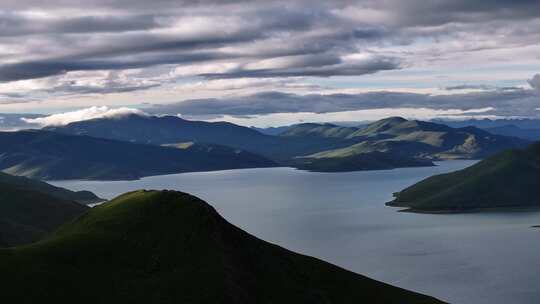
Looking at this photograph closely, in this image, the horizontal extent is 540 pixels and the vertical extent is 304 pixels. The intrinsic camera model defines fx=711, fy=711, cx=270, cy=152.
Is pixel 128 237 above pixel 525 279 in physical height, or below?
above

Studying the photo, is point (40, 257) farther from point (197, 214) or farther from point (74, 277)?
point (197, 214)

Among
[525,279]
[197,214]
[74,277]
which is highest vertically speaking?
[197,214]

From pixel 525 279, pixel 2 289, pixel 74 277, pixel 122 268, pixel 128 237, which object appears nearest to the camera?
pixel 2 289

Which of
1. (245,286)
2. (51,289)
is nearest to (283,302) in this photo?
(245,286)

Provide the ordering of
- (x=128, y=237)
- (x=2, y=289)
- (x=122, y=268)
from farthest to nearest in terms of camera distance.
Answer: (x=128, y=237) → (x=122, y=268) → (x=2, y=289)

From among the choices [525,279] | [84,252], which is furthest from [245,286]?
[525,279]

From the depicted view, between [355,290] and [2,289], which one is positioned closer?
[2,289]

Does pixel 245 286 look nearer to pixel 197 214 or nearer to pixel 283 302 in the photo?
pixel 283 302
